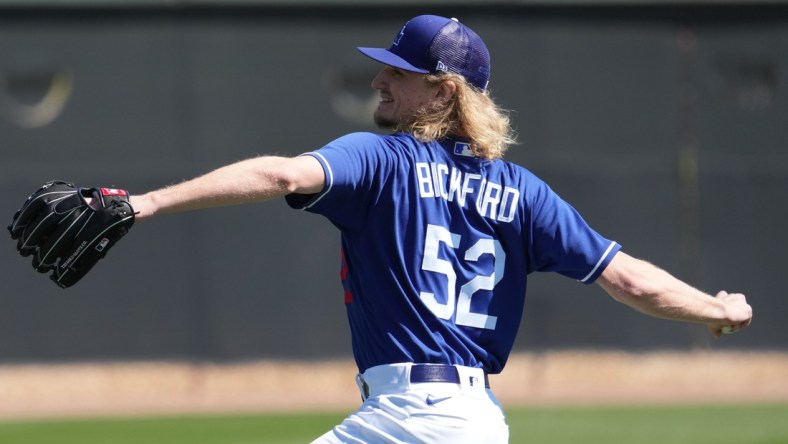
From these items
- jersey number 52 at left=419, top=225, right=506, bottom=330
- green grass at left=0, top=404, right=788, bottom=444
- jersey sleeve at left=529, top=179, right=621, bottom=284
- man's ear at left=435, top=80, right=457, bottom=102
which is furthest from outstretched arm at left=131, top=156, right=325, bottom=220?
green grass at left=0, top=404, right=788, bottom=444

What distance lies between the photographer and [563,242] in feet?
11.6

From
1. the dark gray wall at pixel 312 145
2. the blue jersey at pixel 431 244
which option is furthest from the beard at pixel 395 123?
the dark gray wall at pixel 312 145

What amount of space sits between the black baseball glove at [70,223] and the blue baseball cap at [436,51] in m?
1.03

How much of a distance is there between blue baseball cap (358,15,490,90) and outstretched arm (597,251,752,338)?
75 cm

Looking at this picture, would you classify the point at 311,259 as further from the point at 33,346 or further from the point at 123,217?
the point at 123,217

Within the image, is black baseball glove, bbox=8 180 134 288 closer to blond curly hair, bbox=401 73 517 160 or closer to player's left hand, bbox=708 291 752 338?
blond curly hair, bbox=401 73 517 160

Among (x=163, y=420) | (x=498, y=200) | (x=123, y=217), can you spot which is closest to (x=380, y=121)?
(x=498, y=200)

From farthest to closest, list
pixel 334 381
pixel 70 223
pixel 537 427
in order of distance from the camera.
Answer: pixel 334 381 < pixel 537 427 < pixel 70 223

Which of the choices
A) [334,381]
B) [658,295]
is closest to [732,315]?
[658,295]

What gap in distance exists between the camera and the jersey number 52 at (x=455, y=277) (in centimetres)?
333

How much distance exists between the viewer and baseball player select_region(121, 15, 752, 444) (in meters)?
3.24

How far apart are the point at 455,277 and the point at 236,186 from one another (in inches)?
30.3

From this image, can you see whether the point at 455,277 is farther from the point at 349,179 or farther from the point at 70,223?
the point at 70,223

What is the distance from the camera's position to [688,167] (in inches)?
468
